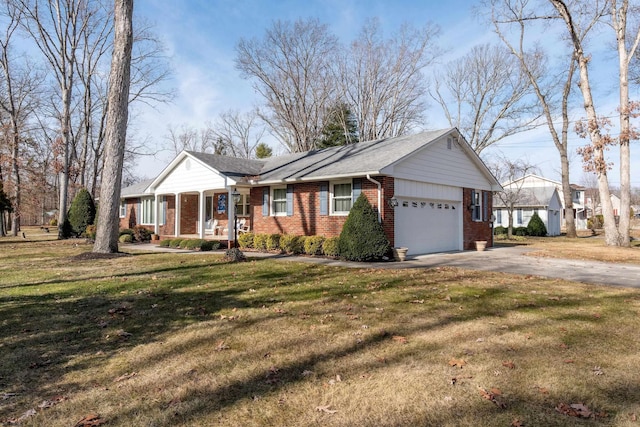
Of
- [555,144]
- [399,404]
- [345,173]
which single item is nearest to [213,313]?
[399,404]

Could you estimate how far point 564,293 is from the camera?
7238 millimetres

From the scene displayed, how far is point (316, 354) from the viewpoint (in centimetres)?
413

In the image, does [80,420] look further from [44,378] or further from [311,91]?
[311,91]

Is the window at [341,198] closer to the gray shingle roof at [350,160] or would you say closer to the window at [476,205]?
the gray shingle roof at [350,160]

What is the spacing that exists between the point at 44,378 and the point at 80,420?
105 cm

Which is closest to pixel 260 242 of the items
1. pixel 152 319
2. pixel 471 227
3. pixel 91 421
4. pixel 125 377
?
pixel 471 227

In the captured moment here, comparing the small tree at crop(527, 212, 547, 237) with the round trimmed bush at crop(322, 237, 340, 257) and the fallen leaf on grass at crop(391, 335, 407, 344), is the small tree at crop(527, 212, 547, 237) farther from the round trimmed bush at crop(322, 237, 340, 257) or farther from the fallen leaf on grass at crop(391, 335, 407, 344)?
the fallen leaf on grass at crop(391, 335, 407, 344)

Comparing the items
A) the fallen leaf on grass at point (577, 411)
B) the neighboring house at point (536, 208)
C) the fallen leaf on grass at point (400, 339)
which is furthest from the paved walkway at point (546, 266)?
the neighboring house at point (536, 208)

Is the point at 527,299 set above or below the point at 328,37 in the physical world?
below

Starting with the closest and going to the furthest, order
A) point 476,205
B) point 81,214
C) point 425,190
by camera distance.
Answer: point 425,190, point 476,205, point 81,214

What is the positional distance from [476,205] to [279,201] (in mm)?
9028

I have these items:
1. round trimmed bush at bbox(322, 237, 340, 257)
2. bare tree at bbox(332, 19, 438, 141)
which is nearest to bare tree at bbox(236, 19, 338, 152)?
bare tree at bbox(332, 19, 438, 141)

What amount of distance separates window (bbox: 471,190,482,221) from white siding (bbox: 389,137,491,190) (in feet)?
1.04

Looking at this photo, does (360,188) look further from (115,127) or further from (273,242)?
(115,127)
